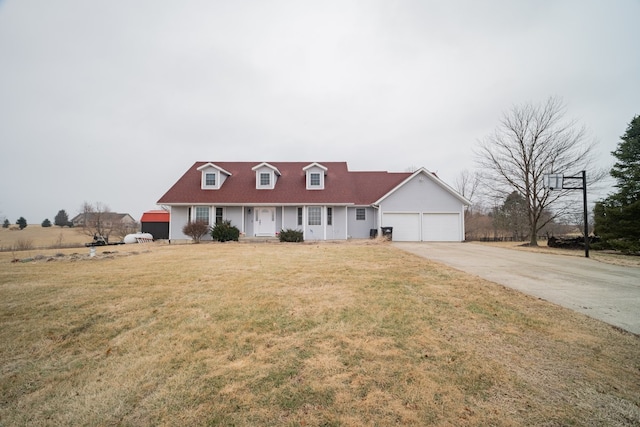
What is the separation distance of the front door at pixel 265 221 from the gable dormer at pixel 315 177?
3.77 metres

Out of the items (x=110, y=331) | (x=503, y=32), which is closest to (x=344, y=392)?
(x=110, y=331)

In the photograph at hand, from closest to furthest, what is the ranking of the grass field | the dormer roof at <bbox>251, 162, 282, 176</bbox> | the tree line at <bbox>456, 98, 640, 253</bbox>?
the grass field, the tree line at <bbox>456, 98, 640, 253</bbox>, the dormer roof at <bbox>251, 162, 282, 176</bbox>

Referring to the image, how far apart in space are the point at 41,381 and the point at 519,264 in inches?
487

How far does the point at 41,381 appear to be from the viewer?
292cm

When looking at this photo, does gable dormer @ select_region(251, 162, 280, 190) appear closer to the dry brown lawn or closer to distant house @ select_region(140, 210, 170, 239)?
distant house @ select_region(140, 210, 170, 239)

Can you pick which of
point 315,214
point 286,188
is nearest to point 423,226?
point 315,214

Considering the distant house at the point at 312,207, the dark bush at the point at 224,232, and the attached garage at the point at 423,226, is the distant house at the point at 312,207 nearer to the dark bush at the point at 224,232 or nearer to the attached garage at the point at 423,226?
the attached garage at the point at 423,226

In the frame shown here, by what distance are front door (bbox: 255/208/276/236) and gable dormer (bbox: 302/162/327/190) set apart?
3.77 m

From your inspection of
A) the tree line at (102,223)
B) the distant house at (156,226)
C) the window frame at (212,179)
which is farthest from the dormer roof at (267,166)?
the tree line at (102,223)

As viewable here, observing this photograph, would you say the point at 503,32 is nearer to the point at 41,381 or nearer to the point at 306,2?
the point at 306,2

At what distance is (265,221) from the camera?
805 inches

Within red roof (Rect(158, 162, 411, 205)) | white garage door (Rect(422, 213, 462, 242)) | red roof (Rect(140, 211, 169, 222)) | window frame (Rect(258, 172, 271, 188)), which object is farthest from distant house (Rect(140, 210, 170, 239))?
white garage door (Rect(422, 213, 462, 242))

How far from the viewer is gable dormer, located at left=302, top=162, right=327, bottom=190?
2114cm

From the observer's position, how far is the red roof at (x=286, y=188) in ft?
65.4
